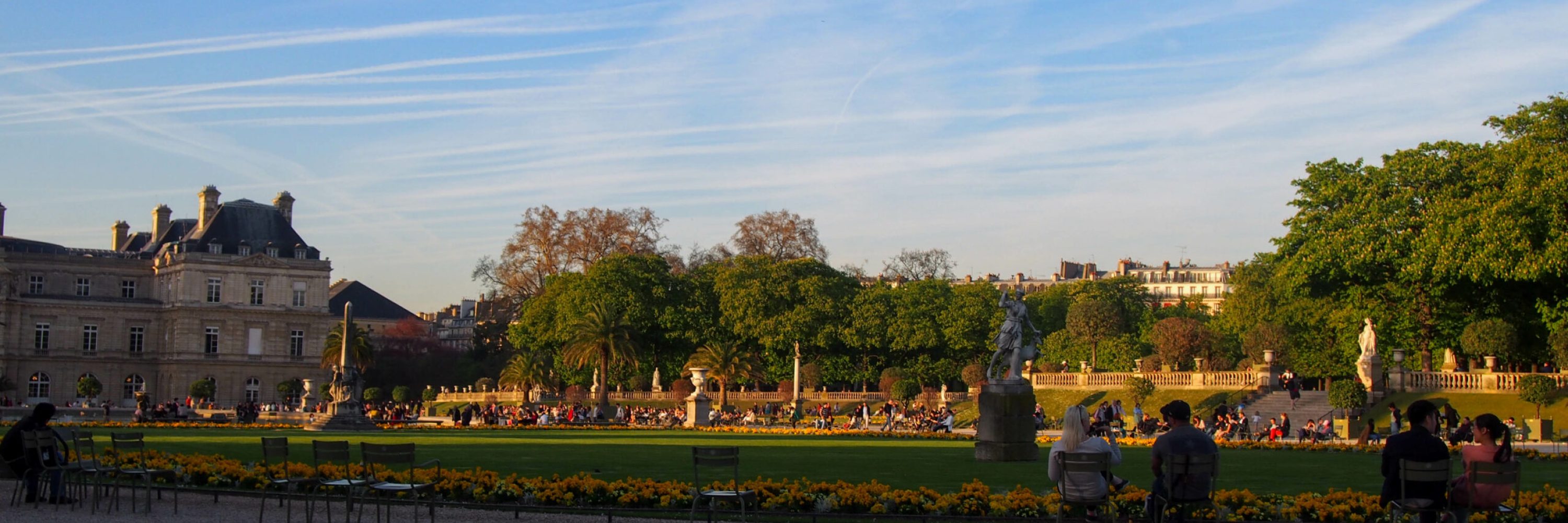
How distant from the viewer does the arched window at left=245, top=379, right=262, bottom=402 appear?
89.8m

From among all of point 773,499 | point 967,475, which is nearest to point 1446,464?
point 773,499

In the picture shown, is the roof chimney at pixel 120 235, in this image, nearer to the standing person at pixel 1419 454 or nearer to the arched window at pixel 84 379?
the arched window at pixel 84 379

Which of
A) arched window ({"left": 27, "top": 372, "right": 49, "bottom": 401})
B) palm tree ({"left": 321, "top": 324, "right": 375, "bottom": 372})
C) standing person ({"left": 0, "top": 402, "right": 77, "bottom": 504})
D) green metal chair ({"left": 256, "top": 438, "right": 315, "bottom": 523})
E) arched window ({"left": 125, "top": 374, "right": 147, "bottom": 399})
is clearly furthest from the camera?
arched window ({"left": 125, "top": 374, "right": 147, "bottom": 399})

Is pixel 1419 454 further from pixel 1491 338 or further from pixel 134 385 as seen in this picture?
pixel 134 385

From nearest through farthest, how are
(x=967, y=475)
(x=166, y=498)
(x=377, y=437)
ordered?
1. (x=166, y=498)
2. (x=967, y=475)
3. (x=377, y=437)

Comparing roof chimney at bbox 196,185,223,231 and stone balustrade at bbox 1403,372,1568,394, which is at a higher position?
roof chimney at bbox 196,185,223,231

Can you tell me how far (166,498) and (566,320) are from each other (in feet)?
192

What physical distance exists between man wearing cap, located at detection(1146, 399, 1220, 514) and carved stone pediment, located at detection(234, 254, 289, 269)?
8472 cm

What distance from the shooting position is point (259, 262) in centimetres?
9081

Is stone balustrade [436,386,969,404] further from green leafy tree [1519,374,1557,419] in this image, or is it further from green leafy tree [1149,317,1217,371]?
green leafy tree [1519,374,1557,419]

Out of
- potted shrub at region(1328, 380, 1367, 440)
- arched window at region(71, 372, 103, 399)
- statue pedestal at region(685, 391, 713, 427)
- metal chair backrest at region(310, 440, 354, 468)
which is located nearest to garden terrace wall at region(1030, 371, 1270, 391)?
potted shrub at region(1328, 380, 1367, 440)

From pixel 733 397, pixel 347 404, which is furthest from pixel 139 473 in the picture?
pixel 733 397

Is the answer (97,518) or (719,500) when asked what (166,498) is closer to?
(97,518)

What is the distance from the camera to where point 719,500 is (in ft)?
54.2
